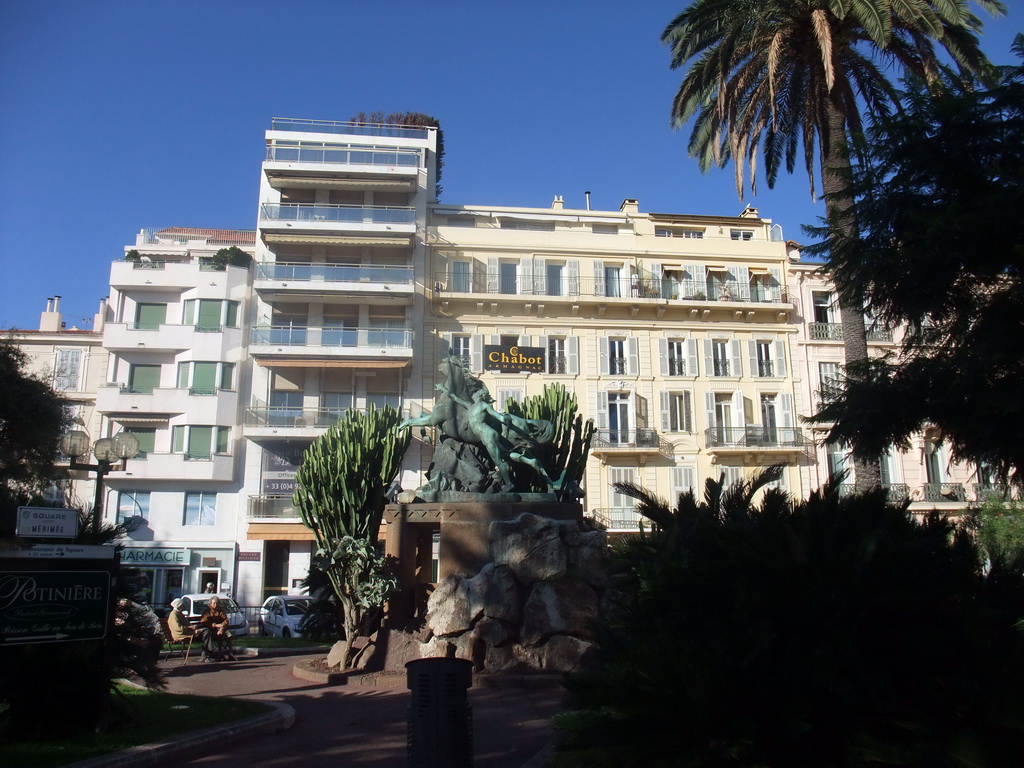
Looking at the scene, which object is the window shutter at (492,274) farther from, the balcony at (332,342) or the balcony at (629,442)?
the balcony at (629,442)

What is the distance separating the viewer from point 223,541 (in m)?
34.3

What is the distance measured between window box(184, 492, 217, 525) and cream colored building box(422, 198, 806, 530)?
9881 millimetres

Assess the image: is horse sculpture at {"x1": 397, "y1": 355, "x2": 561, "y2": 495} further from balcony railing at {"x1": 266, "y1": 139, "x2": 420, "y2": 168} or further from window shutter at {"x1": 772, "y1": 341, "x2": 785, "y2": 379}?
balcony railing at {"x1": 266, "y1": 139, "x2": 420, "y2": 168}

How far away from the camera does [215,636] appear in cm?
1797

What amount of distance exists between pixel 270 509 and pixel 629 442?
49.0 ft

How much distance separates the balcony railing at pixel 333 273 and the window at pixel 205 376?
414 cm

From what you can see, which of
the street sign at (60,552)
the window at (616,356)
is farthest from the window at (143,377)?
the street sign at (60,552)

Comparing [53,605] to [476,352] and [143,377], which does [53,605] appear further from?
[143,377]

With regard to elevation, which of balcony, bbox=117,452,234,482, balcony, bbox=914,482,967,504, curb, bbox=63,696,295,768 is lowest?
curb, bbox=63,696,295,768

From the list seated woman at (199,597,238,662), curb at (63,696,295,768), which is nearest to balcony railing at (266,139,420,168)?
seated woman at (199,597,238,662)

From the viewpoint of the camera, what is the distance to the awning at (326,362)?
35500 millimetres

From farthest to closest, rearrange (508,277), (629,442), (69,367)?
(508,277) < (69,367) < (629,442)

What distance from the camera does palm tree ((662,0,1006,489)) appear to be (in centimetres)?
1773

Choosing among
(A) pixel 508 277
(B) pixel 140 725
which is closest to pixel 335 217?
(A) pixel 508 277
